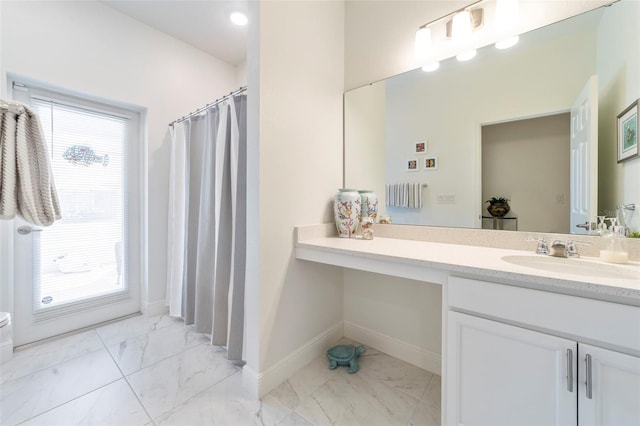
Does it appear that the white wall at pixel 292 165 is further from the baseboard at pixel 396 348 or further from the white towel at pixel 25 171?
the white towel at pixel 25 171

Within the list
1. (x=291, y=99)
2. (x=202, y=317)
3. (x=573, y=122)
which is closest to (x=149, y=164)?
(x=202, y=317)

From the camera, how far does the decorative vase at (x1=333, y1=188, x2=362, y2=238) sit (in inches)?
68.3

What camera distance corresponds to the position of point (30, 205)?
1358 mm

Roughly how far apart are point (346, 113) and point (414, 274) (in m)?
1.36

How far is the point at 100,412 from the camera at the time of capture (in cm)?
129

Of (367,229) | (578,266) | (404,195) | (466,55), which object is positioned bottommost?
(578,266)

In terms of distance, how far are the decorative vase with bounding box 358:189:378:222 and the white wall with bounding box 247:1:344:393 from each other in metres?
0.24

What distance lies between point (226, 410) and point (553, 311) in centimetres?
149

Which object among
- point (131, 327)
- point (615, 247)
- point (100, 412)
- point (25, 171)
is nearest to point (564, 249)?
point (615, 247)

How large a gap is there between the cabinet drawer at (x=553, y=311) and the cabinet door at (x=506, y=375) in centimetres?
4

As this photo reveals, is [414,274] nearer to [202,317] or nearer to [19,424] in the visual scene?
[202,317]

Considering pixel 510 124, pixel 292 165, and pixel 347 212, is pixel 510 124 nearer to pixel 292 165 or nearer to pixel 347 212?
pixel 347 212

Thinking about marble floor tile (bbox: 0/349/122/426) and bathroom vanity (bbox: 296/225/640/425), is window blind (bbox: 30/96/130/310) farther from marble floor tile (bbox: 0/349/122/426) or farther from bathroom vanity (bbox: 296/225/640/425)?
bathroom vanity (bbox: 296/225/640/425)

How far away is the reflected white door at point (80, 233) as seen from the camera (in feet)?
6.20
